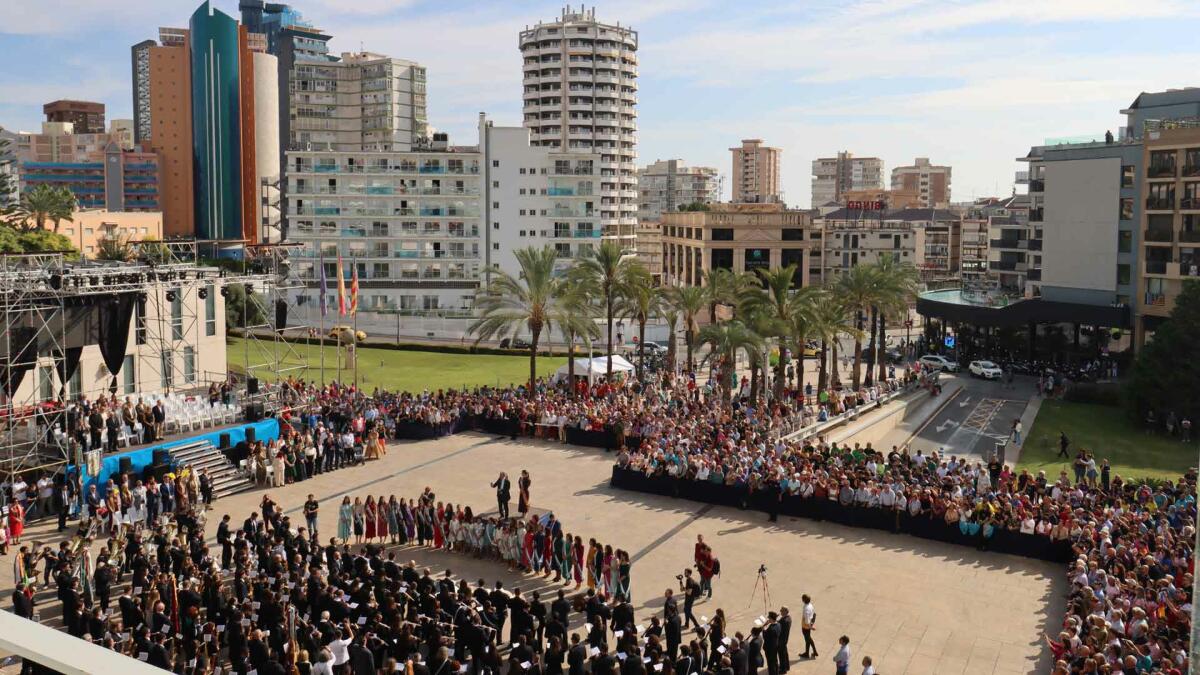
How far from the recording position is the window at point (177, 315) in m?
37.3

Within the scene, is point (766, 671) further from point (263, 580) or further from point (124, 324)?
point (124, 324)

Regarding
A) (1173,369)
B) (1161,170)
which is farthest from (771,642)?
(1161,170)

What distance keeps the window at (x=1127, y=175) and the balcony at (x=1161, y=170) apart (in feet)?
10.9

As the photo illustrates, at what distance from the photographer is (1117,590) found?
57.7 feet

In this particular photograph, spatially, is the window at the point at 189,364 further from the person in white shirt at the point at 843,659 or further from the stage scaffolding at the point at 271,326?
the person in white shirt at the point at 843,659

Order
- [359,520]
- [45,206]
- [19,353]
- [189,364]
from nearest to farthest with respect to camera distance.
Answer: [359,520], [19,353], [189,364], [45,206]

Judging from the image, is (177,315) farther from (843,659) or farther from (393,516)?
(843,659)

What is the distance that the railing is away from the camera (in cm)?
5781

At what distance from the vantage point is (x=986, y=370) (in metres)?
58.6

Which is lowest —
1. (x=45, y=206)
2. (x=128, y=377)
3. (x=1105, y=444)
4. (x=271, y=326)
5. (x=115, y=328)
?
(x=1105, y=444)

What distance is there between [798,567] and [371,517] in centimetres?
1004

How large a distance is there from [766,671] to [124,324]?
24.7 m

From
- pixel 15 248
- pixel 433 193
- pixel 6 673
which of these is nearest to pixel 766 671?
pixel 6 673

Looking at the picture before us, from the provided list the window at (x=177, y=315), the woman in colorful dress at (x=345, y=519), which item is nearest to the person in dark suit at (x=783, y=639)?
the woman in colorful dress at (x=345, y=519)
